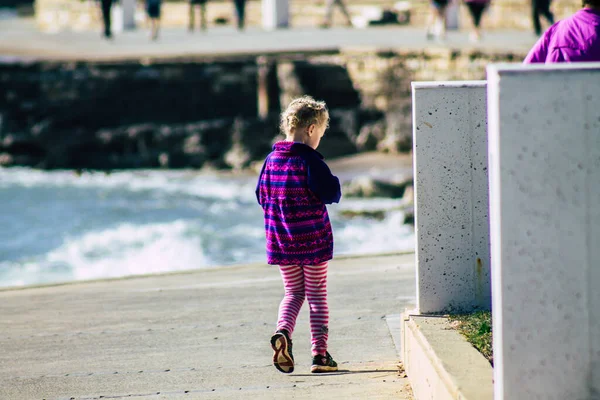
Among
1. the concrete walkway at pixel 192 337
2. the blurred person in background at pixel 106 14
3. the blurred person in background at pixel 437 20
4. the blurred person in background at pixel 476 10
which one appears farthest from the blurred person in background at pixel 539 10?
the concrete walkway at pixel 192 337

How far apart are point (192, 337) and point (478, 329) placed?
2.08 meters

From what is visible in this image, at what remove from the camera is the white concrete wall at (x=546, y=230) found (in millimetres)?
3213

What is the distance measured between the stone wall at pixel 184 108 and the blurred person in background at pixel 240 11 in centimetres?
412

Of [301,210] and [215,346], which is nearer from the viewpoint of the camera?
[301,210]

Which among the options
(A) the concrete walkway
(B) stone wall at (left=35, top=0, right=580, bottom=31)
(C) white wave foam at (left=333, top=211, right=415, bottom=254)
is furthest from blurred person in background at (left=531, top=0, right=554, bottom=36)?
(A) the concrete walkway

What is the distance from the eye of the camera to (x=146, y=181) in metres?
24.8

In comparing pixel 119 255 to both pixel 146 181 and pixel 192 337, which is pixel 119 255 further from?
pixel 192 337

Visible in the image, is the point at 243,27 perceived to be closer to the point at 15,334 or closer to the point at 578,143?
the point at 15,334

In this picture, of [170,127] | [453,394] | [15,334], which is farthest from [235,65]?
[453,394]

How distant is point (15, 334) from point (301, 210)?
8.19ft

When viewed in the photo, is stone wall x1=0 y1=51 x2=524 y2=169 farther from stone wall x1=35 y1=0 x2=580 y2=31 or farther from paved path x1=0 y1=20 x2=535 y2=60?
stone wall x1=35 y1=0 x2=580 y2=31

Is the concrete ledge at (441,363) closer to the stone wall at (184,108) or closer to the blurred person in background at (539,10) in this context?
the stone wall at (184,108)

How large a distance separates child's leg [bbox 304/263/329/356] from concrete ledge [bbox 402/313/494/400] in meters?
0.39

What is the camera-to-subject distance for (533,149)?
10.6 ft
